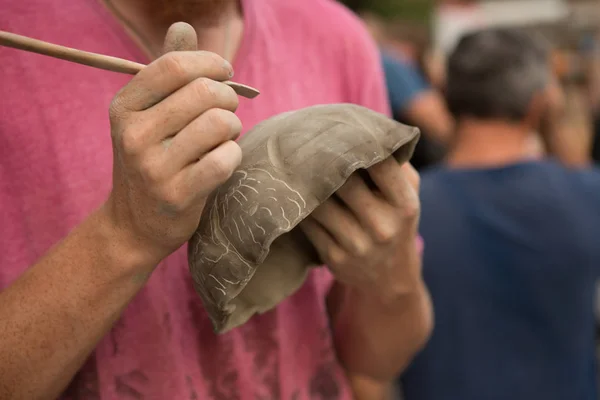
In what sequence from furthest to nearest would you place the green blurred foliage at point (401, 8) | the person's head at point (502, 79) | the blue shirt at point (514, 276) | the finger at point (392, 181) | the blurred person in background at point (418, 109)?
the green blurred foliage at point (401, 8), the blurred person in background at point (418, 109), the person's head at point (502, 79), the blue shirt at point (514, 276), the finger at point (392, 181)

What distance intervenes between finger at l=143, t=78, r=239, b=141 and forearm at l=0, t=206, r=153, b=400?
0.37 ft

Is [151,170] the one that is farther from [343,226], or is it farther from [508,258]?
[508,258]

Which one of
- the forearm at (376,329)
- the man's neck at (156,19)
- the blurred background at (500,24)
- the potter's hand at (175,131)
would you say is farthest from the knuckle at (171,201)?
the blurred background at (500,24)

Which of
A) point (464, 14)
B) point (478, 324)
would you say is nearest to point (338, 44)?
point (478, 324)

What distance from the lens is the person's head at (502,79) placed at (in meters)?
1.53

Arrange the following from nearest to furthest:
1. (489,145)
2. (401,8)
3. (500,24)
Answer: (489,145) < (500,24) < (401,8)

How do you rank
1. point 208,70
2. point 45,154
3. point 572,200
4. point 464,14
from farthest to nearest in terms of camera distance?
point 464,14
point 572,200
point 45,154
point 208,70

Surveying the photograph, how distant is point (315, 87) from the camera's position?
83cm

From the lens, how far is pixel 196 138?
1.72 feet

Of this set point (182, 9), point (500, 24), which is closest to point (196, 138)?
point (182, 9)

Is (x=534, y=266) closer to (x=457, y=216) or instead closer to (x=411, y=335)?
(x=457, y=216)

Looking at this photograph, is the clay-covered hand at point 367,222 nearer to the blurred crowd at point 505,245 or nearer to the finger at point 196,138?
the finger at point 196,138

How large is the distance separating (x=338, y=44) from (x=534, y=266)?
0.80 m

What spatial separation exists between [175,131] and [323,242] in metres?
0.22
